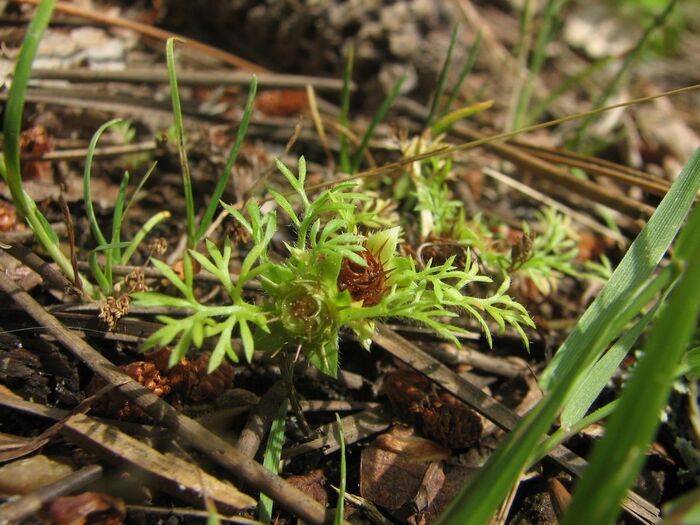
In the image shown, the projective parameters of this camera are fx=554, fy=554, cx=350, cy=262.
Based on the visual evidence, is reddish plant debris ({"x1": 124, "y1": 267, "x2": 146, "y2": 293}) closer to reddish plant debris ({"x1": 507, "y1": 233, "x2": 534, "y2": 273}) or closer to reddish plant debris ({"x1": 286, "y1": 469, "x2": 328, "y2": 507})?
reddish plant debris ({"x1": 286, "y1": 469, "x2": 328, "y2": 507})

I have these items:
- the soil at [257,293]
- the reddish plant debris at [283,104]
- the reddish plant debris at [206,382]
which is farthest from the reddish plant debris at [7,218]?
the reddish plant debris at [283,104]

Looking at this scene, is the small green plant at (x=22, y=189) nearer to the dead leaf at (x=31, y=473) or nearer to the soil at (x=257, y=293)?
the soil at (x=257, y=293)

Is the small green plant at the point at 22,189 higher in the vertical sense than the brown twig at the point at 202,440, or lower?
higher

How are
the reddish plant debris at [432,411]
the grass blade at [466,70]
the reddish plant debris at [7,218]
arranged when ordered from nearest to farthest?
the reddish plant debris at [432,411]
the reddish plant debris at [7,218]
the grass blade at [466,70]

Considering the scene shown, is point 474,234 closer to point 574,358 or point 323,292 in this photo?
point 574,358

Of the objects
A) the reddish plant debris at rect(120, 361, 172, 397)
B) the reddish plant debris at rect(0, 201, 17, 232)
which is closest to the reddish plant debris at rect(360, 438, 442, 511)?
the reddish plant debris at rect(120, 361, 172, 397)

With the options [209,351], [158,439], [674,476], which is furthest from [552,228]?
[158,439]

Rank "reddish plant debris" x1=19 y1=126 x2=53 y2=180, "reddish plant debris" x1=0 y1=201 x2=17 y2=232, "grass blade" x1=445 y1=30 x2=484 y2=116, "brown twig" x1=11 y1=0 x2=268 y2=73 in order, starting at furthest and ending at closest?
"brown twig" x1=11 y1=0 x2=268 y2=73 → "grass blade" x1=445 y1=30 x2=484 y2=116 → "reddish plant debris" x1=19 y1=126 x2=53 y2=180 → "reddish plant debris" x1=0 y1=201 x2=17 y2=232
